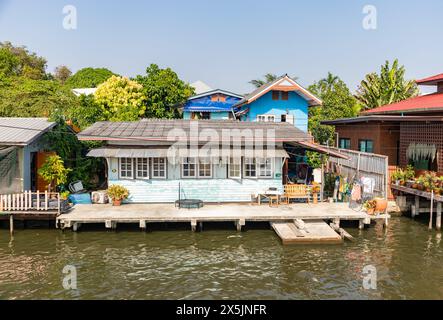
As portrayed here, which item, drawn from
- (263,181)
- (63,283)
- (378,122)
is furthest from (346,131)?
(63,283)

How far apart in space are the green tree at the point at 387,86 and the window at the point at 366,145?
40.9 feet

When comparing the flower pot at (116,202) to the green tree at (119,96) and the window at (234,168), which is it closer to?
the window at (234,168)

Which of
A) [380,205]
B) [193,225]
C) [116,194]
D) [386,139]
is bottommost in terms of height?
[193,225]

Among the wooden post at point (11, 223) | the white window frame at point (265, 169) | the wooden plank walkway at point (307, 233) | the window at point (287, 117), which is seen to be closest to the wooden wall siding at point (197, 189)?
the white window frame at point (265, 169)

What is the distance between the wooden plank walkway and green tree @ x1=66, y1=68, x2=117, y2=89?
66324 mm

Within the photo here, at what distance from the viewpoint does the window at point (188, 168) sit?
65.1ft

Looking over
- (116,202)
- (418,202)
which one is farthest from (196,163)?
(418,202)

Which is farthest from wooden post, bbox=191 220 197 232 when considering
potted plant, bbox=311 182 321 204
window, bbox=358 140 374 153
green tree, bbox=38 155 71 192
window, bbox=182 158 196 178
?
window, bbox=358 140 374 153

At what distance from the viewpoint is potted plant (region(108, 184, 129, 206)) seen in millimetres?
19078

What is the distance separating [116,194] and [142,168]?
1781 mm

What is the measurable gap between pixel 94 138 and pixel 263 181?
28.1 ft

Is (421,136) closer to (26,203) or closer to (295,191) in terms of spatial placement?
(295,191)

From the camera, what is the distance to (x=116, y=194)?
19062 millimetres
